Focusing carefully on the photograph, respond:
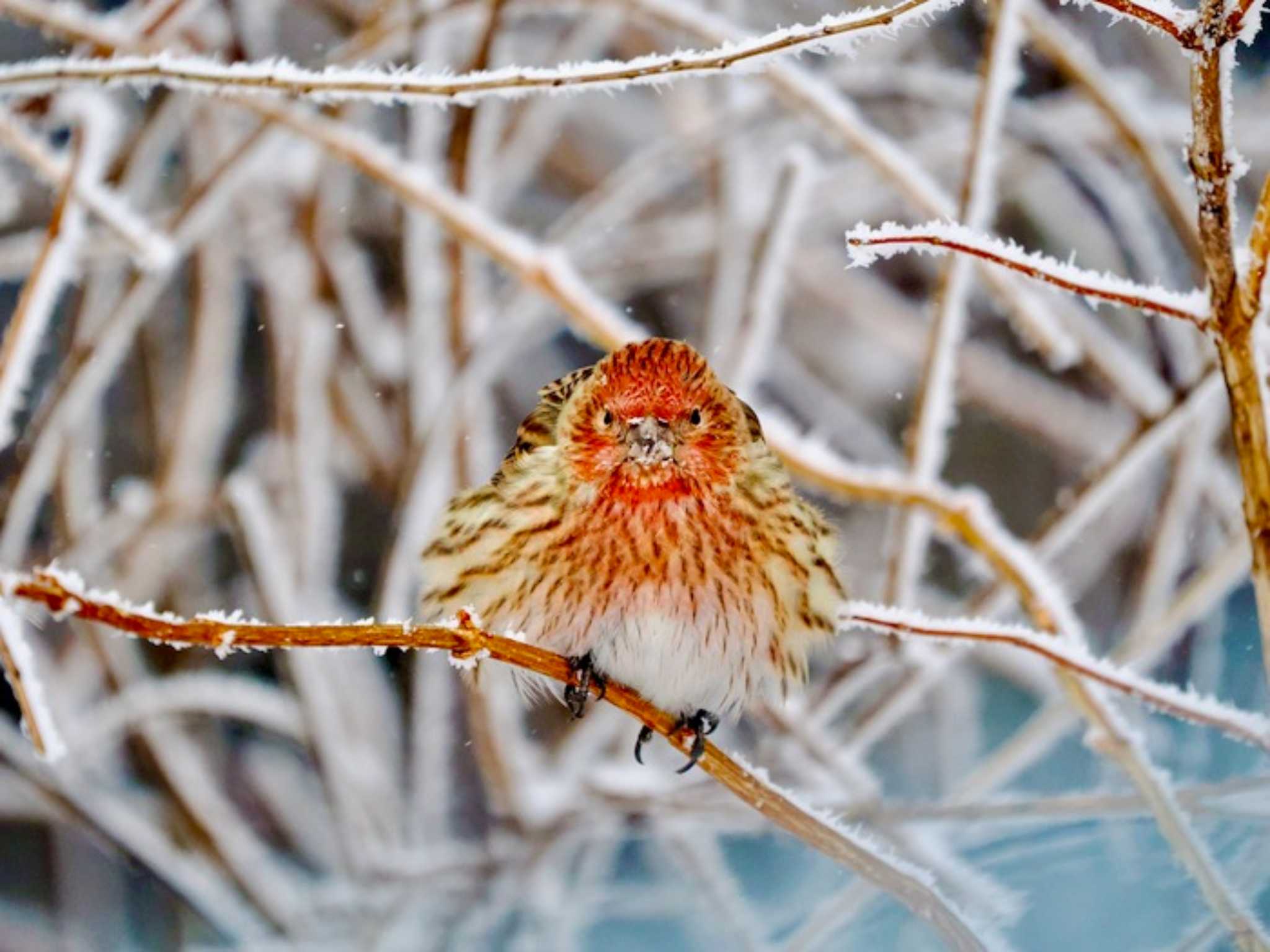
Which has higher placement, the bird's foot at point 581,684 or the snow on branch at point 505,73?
the snow on branch at point 505,73

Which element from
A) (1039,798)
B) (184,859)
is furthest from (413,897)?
(1039,798)

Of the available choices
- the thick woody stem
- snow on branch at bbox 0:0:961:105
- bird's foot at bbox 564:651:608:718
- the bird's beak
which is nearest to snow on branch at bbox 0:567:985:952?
bird's foot at bbox 564:651:608:718

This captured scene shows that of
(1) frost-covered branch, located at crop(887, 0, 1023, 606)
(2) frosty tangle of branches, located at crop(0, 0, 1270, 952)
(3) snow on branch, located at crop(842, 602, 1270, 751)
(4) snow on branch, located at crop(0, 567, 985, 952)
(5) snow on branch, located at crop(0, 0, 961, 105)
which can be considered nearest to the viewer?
(4) snow on branch, located at crop(0, 567, 985, 952)

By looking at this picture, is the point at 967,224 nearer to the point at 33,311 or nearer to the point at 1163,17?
the point at 1163,17

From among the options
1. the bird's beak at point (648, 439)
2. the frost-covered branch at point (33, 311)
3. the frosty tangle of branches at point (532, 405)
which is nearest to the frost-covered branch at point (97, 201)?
the frosty tangle of branches at point (532, 405)

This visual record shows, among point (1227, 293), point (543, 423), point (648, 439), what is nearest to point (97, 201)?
point (543, 423)

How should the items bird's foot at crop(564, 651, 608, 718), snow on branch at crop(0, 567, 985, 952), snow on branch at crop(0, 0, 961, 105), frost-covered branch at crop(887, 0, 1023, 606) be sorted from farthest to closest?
frost-covered branch at crop(887, 0, 1023, 606) < bird's foot at crop(564, 651, 608, 718) < snow on branch at crop(0, 0, 961, 105) < snow on branch at crop(0, 567, 985, 952)

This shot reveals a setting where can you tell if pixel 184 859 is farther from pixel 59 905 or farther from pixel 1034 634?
pixel 1034 634

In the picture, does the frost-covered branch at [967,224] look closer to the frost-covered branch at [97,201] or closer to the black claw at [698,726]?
the black claw at [698,726]

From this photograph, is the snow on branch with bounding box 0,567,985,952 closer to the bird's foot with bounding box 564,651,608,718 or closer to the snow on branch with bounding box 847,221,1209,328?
the bird's foot with bounding box 564,651,608,718
